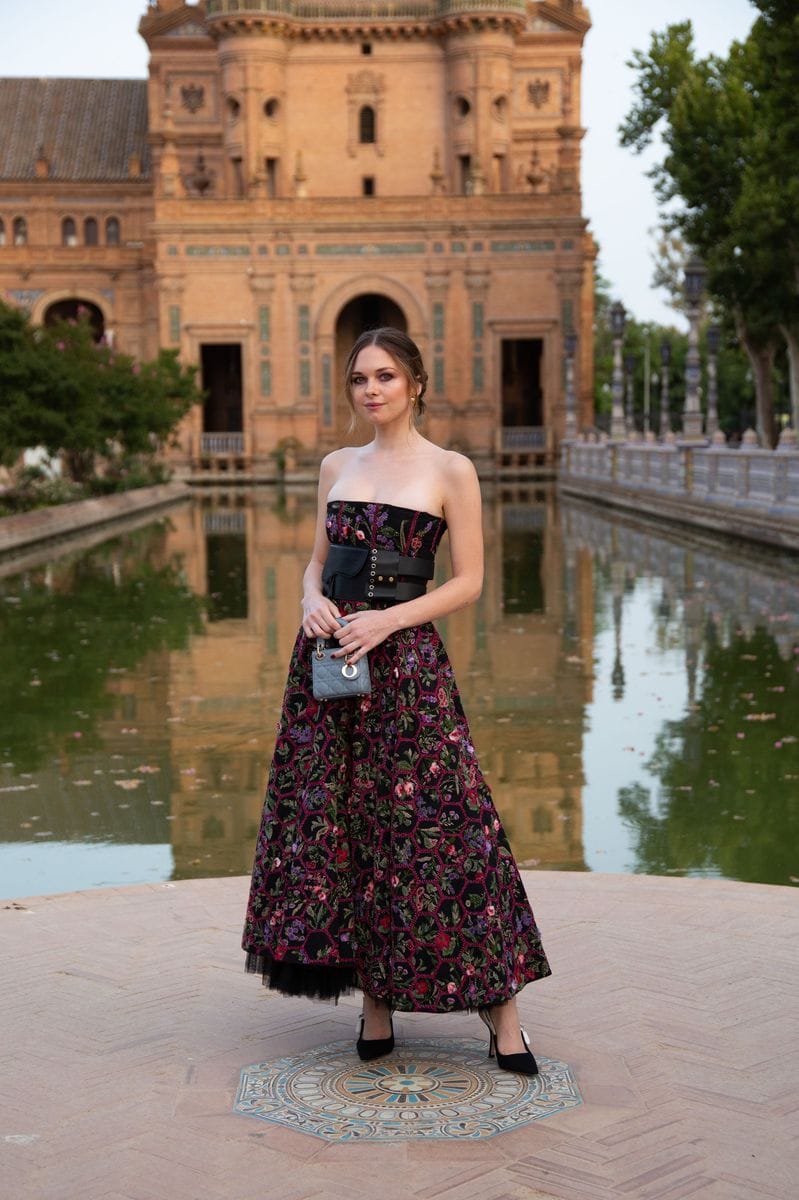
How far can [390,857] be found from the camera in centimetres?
453

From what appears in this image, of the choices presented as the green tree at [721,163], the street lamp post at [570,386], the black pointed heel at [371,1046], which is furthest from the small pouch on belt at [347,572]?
the street lamp post at [570,386]

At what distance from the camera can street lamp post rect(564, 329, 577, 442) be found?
5516 cm

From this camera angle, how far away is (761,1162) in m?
3.97

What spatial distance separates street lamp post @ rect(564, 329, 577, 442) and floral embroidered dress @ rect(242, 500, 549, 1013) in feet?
163

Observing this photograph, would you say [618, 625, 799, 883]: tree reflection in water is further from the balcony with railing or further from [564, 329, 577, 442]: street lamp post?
the balcony with railing

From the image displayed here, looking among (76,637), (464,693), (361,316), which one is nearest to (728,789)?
(464,693)

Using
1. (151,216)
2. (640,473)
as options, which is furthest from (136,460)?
(151,216)

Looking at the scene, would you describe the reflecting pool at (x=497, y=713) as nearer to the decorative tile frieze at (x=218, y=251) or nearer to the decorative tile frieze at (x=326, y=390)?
the decorative tile frieze at (x=326, y=390)

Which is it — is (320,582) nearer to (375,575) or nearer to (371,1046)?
(375,575)

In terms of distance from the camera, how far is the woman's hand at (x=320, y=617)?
4594mm

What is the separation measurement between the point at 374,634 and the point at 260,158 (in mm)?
58509

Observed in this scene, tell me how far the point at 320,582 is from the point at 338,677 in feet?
1.37

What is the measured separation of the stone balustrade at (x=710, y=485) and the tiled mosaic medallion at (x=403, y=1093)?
19200 mm

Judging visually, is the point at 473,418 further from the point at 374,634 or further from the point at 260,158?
the point at 374,634
